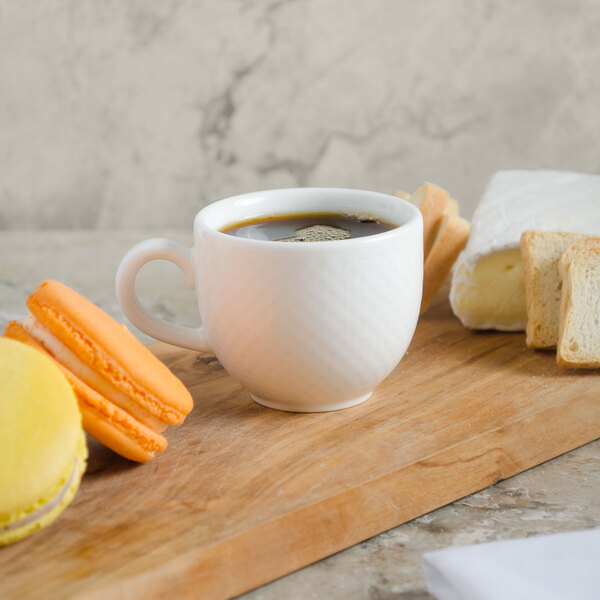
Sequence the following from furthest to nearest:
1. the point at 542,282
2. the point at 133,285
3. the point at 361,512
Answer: the point at 542,282 → the point at 133,285 → the point at 361,512

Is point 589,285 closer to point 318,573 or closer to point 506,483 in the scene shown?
point 506,483

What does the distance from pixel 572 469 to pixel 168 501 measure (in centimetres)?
49

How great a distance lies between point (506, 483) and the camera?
963 millimetres

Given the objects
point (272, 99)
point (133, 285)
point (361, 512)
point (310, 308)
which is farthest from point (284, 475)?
point (272, 99)

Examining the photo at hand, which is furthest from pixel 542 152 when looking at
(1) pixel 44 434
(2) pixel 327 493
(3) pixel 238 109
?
(1) pixel 44 434

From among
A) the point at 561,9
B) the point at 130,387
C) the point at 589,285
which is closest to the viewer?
the point at 130,387

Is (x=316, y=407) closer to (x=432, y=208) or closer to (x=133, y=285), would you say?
(x=133, y=285)

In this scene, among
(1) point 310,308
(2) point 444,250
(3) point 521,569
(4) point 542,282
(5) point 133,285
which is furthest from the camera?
(2) point 444,250

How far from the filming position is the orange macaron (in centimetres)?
88

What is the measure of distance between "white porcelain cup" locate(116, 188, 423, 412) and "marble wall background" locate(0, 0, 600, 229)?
1322mm

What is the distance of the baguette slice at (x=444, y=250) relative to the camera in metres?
1.38

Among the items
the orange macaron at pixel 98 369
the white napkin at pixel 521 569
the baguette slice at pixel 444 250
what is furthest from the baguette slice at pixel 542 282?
the orange macaron at pixel 98 369

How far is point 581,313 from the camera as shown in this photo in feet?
3.84

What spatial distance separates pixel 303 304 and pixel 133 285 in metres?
0.26
